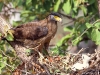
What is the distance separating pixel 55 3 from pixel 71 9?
1.31ft

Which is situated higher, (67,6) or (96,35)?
(67,6)

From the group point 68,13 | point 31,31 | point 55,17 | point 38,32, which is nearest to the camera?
point 31,31

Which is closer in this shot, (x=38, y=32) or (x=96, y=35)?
(x=96, y=35)

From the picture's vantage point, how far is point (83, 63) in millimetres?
7879

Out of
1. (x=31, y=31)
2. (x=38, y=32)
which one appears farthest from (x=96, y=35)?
(x=31, y=31)

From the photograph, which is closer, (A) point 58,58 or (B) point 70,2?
(A) point 58,58

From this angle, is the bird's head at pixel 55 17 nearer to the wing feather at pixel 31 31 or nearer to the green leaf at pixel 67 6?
the wing feather at pixel 31 31

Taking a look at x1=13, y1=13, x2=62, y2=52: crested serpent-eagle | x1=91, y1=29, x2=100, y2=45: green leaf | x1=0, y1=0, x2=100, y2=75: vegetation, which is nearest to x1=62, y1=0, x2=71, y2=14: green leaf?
x1=0, y1=0, x2=100, y2=75: vegetation

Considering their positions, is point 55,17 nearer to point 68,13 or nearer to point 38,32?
point 38,32

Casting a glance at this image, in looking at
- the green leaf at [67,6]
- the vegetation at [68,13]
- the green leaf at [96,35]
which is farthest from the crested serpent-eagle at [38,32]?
the green leaf at [67,6]

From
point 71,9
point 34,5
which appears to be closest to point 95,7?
point 71,9

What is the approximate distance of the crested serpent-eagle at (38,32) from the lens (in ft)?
28.8

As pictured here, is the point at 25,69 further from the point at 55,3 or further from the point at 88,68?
the point at 55,3

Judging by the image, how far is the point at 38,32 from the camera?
9094mm
